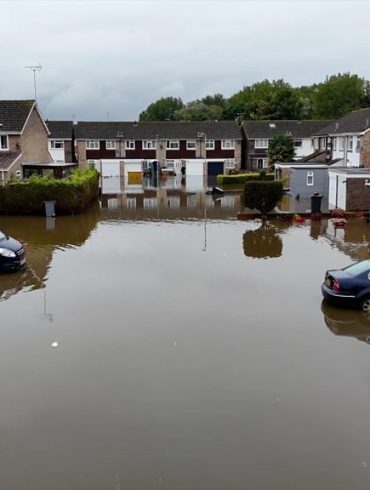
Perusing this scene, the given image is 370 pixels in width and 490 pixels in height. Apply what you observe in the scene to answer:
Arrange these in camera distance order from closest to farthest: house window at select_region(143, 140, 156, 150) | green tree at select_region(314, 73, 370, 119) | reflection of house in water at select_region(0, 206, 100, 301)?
1. reflection of house in water at select_region(0, 206, 100, 301)
2. house window at select_region(143, 140, 156, 150)
3. green tree at select_region(314, 73, 370, 119)

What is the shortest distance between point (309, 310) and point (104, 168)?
183ft

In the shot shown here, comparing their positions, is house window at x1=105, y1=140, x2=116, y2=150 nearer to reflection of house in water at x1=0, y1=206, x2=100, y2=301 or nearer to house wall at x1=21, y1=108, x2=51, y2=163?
house wall at x1=21, y1=108, x2=51, y2=163

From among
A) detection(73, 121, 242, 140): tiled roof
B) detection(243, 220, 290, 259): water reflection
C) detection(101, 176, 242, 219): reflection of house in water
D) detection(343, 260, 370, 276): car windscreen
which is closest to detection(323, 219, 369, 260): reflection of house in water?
detection(243, 220, 290, 259): water reflection

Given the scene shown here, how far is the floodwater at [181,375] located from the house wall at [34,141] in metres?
21.7

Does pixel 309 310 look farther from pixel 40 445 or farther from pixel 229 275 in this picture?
pixel 40 445

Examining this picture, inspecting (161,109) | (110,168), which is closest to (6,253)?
(110,168)

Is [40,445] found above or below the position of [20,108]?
below

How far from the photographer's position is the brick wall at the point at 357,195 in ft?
102

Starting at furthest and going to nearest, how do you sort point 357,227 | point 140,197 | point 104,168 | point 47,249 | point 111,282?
point 104,168
point 140,197
point 357,227
point 47,249
point 111,282

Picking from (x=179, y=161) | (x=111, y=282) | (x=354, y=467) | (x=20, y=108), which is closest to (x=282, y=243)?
(x=111, y=282)

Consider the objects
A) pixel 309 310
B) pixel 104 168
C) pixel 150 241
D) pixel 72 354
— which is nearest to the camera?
pixel 72 354

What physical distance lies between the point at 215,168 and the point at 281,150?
11970 millimetres

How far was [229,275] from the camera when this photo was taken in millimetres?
17875

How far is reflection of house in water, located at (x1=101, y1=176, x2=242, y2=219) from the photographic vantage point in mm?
34062
